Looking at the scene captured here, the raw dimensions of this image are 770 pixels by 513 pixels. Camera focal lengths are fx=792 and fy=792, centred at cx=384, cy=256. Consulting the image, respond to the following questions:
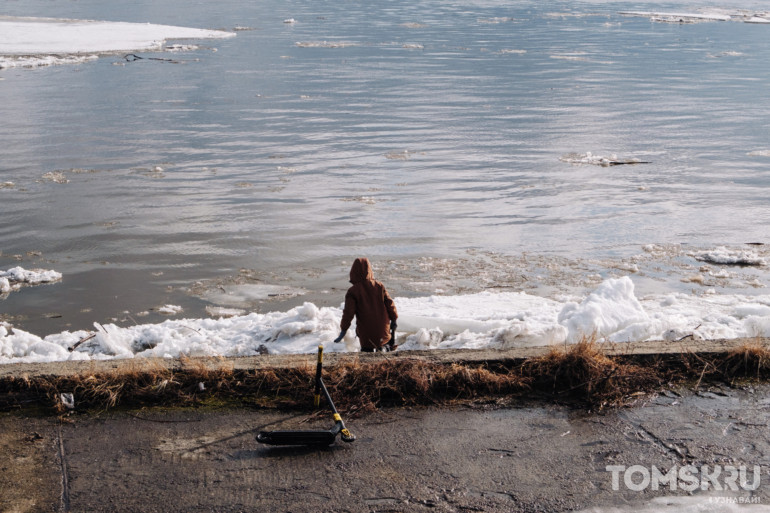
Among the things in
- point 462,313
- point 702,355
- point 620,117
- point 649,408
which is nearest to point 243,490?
point 649,408

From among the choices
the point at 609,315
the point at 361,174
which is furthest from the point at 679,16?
the point at 609,315

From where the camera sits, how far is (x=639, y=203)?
50.9 ft

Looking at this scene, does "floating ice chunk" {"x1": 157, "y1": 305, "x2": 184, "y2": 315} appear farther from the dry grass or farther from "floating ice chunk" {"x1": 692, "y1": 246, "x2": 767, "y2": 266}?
"floating ice chunk" {"x1": 692, "y1": 246, "x2": 767, "y2": 266}

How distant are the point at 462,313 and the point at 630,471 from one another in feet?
14.7

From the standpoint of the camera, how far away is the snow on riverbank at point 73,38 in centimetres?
3571

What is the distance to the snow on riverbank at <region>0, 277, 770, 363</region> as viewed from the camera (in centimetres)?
804

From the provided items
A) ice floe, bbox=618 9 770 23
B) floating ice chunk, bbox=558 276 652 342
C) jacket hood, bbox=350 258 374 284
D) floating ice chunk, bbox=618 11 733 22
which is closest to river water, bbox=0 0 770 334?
floating ice chunk, bbox=558 276 652 342

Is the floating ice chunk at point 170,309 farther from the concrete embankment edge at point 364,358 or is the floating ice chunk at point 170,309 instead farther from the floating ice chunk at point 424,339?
the concrete embankment edge at point 364,358

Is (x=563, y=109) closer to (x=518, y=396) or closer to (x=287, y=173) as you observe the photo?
(x=287, y=173)

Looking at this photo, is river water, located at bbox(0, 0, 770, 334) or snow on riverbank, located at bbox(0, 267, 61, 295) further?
river water, located at bbox(0, 0, 770, 334)

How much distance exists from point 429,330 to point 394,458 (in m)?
3.51

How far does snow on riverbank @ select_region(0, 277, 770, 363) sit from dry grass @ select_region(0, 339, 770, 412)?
1.44 m

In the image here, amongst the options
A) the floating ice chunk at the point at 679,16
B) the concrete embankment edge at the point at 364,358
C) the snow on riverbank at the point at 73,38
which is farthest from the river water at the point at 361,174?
the floating ice chunk at the point at 679,16

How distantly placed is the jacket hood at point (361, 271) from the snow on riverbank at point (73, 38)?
30913 millimetres
